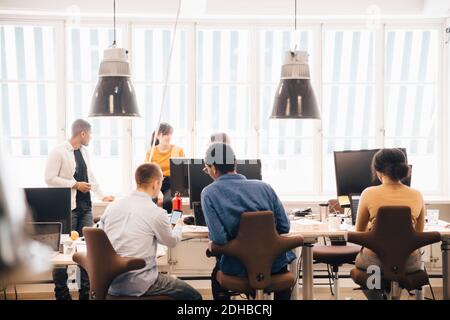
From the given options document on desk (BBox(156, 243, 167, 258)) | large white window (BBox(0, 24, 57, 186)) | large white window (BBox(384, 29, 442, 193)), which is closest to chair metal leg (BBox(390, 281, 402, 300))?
document on desk (BBox(156, 243, 167, 258))

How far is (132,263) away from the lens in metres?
2.94

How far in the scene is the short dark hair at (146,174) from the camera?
3213 millimetres

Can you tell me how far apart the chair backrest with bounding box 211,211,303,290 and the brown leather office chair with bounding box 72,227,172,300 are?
1.85 feet

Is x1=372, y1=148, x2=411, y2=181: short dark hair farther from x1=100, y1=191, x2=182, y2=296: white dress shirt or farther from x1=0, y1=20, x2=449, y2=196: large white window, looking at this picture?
x1=0, y1=20, x2=449, y2=196: large white window

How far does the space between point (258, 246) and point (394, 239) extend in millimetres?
815

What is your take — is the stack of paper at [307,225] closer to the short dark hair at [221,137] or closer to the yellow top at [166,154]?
the short dark hair at [221,137]

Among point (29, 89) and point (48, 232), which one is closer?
point (48, 232)

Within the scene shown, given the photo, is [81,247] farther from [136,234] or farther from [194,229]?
[194,229]

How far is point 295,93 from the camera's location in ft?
13.3

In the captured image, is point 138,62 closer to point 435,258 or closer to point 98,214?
point 98,214

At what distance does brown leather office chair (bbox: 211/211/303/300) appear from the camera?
3113mm

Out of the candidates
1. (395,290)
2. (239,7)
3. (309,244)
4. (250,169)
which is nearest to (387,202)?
(395,290)

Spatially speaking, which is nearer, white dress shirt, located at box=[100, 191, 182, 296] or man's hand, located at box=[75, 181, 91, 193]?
white dress shirt, located at box=[100, 191, 182, 296]
